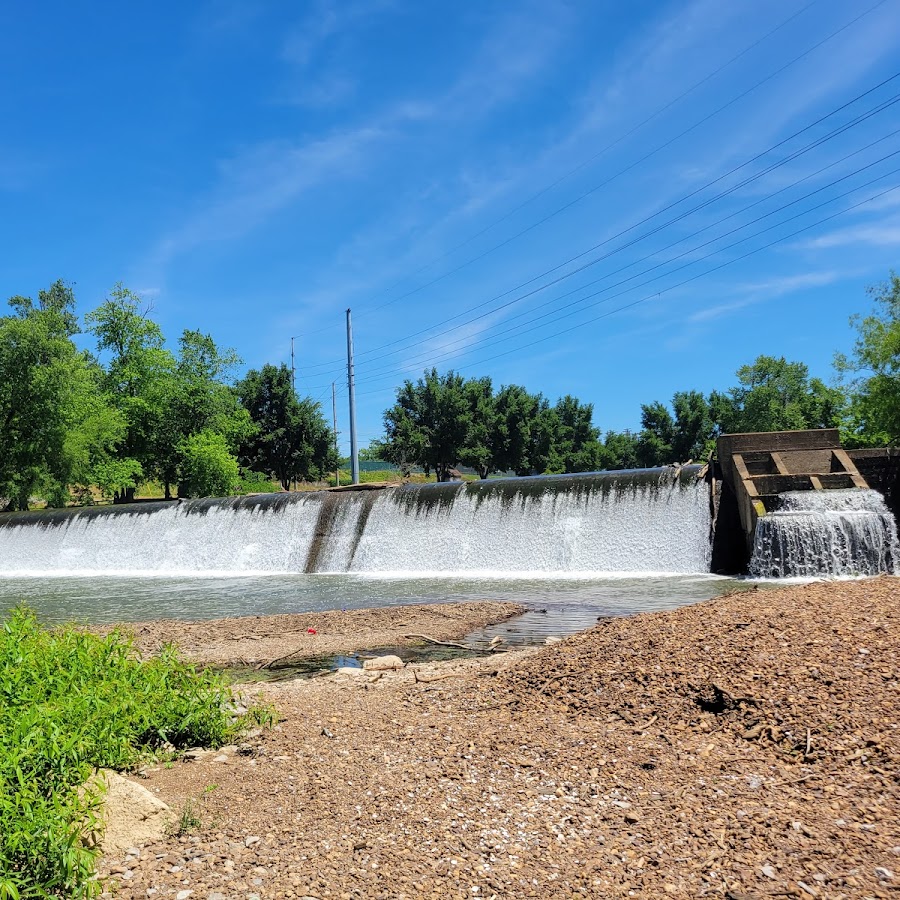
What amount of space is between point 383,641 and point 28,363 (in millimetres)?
31003

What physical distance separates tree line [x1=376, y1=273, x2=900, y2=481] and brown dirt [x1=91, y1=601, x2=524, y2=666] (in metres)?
25.8

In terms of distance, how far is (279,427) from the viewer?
1960 inches

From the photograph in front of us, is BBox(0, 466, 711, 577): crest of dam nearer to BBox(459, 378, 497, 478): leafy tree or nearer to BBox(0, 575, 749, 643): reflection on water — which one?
BBox(0, 575, 749, 643): reflection on water

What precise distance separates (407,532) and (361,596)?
5851 mm

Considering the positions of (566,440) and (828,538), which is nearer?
(828,538)

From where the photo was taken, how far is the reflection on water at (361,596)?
467 inches

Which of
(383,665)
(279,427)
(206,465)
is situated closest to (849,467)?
(383,665)

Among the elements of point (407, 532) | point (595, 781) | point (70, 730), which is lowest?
point (595, 781)

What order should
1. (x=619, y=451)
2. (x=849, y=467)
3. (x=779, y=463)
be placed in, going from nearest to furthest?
(x=849, y=467), (x=779, y=463), (x=619, y=451)

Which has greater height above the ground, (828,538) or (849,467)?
(849,467)

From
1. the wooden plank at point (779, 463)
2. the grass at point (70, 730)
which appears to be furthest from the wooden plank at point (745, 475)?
the grass at point (70, 730)

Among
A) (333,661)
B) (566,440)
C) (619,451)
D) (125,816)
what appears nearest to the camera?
(125,816)

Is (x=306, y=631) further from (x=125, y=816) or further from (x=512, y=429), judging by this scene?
(x=512, y=429)

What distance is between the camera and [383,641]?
9602mm
